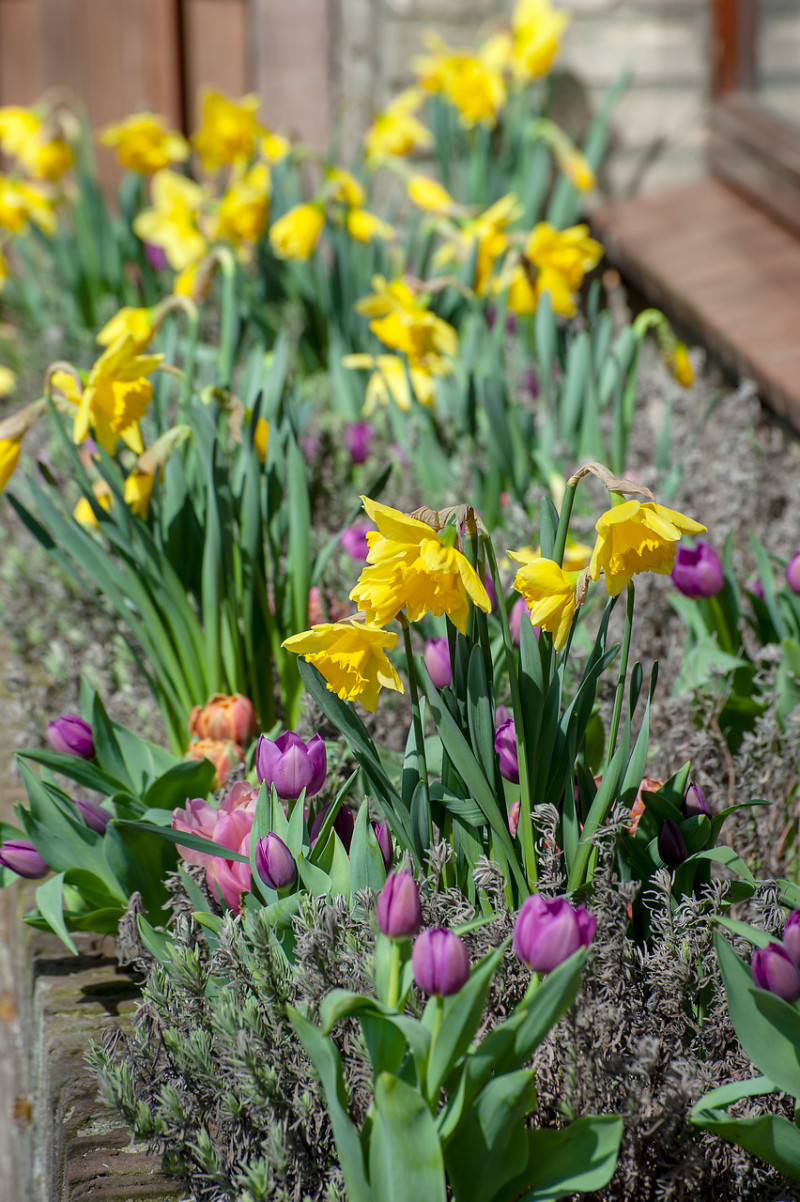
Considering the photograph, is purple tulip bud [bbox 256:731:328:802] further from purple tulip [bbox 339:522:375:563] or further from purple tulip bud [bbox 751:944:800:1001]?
purple tulip [bbox 339:522:375:563]

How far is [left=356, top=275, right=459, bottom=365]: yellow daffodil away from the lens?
82.9 inches

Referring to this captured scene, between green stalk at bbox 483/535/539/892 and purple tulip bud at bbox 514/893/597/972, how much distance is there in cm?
16

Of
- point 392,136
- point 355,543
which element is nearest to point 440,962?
point 355,543

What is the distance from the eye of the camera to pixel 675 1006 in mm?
1045

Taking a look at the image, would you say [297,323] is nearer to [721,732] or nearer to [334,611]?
[334,611]

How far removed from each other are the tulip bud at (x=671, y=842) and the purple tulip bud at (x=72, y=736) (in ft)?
2.39

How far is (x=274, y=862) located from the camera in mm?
1077

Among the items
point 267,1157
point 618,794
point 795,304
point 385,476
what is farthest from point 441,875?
point 795,304

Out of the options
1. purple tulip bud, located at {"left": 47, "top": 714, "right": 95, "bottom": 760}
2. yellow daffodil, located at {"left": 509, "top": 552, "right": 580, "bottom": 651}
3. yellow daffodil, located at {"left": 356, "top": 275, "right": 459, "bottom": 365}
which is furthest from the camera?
yellow daffodil, located at {"left": 356, "top": 275, "right": 459, "bottom": 365}

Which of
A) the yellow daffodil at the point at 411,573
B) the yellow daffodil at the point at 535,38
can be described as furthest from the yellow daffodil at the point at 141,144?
the yellow daffodil at the point at 411,573

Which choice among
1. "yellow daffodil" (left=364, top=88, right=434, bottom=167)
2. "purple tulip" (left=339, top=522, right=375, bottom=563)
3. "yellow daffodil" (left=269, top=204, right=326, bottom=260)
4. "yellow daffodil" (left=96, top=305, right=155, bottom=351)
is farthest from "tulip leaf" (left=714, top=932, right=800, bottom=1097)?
"yellow daffodil" (left=364, top=88, right=434, bottom=167)

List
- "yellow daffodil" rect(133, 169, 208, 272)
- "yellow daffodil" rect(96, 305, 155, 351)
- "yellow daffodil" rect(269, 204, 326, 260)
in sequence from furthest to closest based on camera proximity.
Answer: "yellow daffodil" rect(133, 169, 208, 272) < "yellow daffodil" rect(269, 204, 326, 260) < "yellow daffodil" rect(96, 305, 155, 351)

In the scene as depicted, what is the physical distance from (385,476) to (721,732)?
62cm

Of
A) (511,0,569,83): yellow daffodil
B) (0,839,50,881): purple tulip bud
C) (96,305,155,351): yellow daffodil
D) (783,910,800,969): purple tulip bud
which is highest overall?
(511,0,569,83): yellow daffodil
